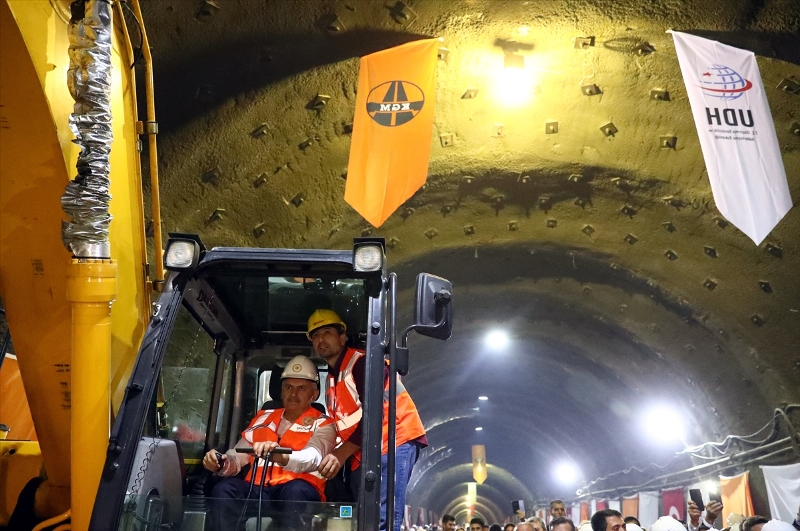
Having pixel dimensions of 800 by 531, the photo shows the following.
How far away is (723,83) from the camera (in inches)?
285

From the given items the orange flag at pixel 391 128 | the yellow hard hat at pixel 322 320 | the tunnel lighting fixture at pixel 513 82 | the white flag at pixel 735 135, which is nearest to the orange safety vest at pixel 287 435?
the yellow hard hat at pixel 322 320

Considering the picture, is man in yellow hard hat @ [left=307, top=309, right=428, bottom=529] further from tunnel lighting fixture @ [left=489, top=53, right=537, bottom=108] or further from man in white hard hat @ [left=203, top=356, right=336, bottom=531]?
tunnel lighting fixture @ [left=489, top=53, right=537, bottom=108]

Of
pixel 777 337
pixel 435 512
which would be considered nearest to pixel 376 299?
pixel 777 337

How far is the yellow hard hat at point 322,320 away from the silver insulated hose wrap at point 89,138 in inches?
54.1

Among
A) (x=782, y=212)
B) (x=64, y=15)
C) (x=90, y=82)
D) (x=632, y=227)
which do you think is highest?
(x=632, y=227)

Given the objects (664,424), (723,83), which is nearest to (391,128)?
(723,83)

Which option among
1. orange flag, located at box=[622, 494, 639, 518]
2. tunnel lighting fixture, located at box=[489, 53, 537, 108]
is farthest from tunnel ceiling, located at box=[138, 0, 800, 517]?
orange flag, located at box=[622, 494, 639, 518]

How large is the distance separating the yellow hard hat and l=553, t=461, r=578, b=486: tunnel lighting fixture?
22236mm

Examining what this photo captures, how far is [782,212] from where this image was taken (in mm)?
7086

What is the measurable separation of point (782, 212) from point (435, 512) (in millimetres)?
40268

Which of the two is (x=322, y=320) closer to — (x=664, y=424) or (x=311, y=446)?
(x=311, y=446)

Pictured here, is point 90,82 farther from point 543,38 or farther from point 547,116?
point 547,116

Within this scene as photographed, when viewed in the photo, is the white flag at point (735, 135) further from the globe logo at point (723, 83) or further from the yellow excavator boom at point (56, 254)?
the yellow excavator boom at point (56, 254)

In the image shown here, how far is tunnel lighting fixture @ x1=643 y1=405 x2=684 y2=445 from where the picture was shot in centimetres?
1561
